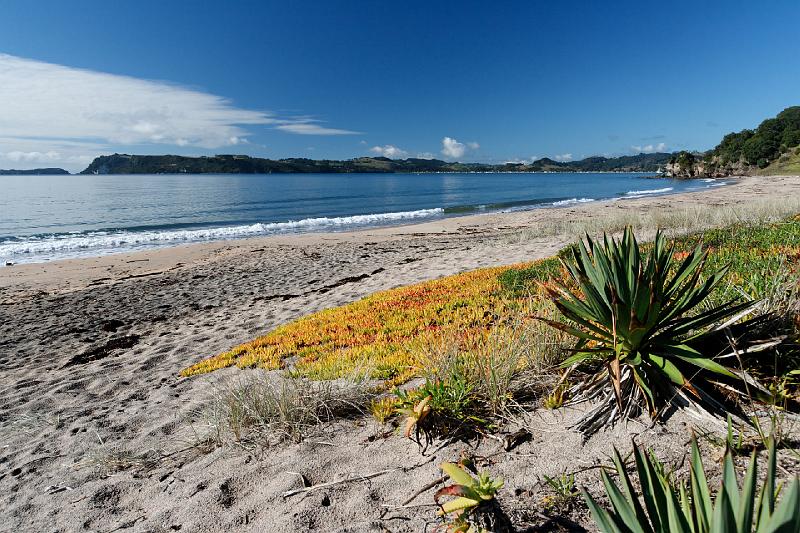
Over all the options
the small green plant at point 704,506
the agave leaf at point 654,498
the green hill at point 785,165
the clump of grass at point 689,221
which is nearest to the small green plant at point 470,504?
the small green plant at point 704,506

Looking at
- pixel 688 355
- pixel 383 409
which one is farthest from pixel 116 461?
pixel 688 355

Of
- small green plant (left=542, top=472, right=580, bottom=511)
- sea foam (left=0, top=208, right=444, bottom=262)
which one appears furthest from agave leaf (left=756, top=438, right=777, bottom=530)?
sea foam (left=0, top=208, right=444, bottom=262)

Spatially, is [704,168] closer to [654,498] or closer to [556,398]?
[556,398]

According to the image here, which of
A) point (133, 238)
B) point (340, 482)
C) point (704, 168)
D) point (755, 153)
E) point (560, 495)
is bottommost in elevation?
point (133, 238)

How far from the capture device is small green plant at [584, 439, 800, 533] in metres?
1.31

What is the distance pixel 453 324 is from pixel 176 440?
3.81 metres

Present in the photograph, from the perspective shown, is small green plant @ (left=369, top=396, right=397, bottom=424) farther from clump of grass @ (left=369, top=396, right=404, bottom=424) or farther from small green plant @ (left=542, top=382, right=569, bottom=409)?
small green plant @ (left=542, top=382, right=569, bottom=409)

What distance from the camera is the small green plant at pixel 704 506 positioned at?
51.6 inches

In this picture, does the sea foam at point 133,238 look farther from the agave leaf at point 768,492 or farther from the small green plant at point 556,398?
the agave leaf at point 768,492

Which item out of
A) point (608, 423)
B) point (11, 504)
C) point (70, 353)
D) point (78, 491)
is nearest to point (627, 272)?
point (608, 423)

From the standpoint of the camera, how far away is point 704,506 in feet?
5.59

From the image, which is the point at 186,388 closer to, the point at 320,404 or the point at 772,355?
the point at 320,404

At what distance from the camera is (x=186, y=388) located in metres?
6.16

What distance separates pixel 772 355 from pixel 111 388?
807cm
